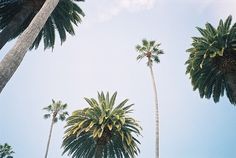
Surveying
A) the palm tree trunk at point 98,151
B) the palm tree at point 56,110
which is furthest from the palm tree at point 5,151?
the palm tree trunk at point 98,151

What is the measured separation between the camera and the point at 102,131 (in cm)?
2392

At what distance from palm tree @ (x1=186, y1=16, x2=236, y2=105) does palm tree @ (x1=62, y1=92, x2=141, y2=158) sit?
7042mm

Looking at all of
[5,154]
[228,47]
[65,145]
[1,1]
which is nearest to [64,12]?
[1,1]

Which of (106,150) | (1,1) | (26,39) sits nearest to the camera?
(26,39)

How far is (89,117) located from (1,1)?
11.7 meters

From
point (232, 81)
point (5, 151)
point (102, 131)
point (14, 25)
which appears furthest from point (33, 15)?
point (5, 151)

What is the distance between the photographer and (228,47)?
2562cm

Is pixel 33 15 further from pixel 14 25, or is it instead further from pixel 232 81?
pixel 232 81

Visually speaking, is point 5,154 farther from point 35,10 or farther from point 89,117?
point 35,10

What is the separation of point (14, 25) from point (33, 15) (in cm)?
322

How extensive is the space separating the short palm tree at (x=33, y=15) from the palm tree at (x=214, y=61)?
35.9 ft

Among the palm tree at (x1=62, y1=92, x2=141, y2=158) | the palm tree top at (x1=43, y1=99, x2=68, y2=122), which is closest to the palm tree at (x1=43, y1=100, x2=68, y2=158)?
the palm tree top at (x1=43, y1=99, x2=68, y2=122)

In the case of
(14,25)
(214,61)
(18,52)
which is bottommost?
(18,52)

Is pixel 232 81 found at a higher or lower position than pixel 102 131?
higher
